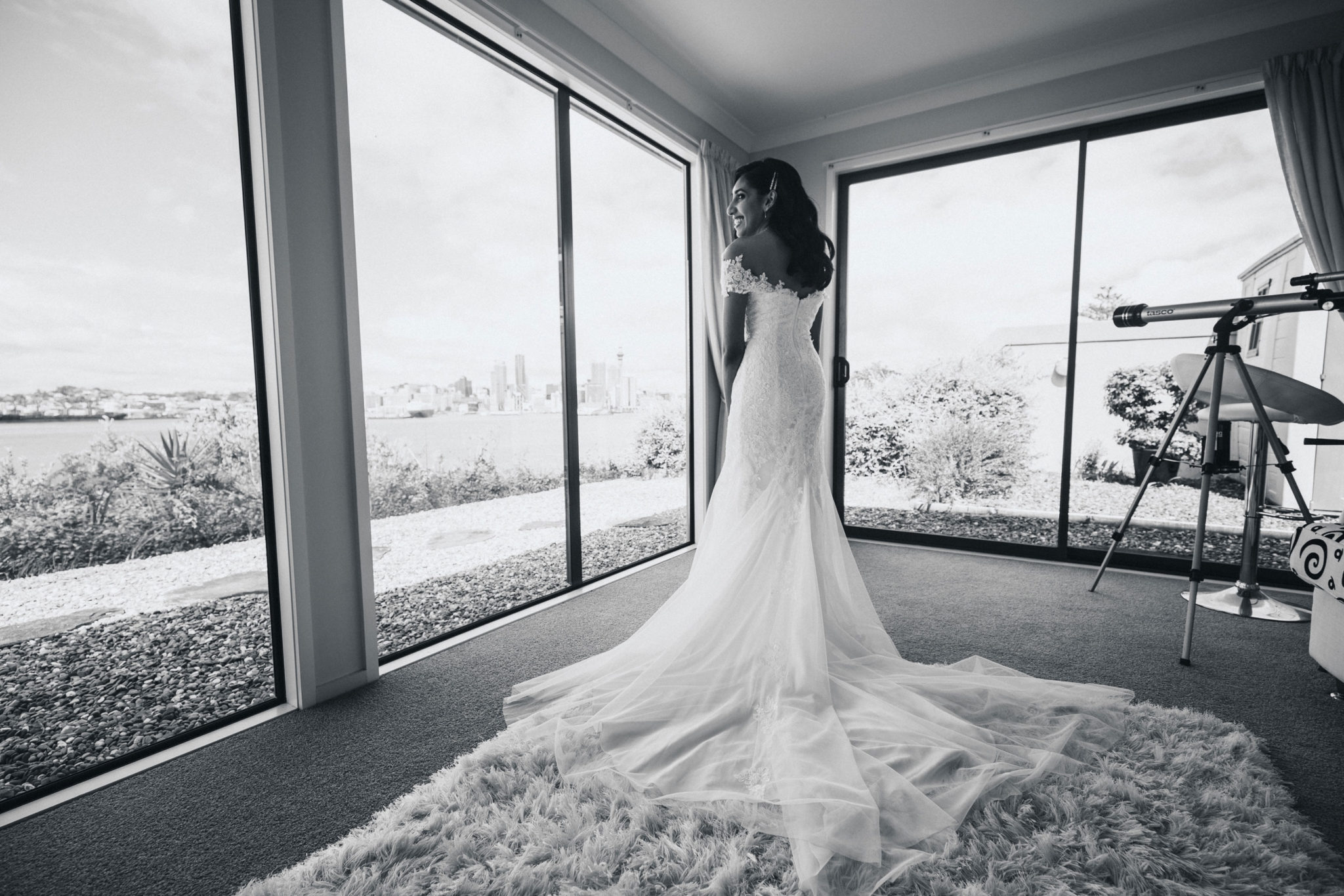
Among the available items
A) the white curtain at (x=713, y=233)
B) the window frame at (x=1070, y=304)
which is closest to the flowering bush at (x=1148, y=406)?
the window frame at (x=1070, y=304)

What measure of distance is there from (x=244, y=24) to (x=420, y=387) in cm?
128

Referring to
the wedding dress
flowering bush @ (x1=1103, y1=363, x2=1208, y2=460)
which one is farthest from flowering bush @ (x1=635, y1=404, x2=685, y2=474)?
flowering bush @ (x1=1103, y1=363, x2=1208, y2=460)

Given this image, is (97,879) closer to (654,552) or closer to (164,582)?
(164,582)

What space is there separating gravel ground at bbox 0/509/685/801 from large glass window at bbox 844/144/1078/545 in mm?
3522

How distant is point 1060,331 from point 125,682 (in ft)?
15.8

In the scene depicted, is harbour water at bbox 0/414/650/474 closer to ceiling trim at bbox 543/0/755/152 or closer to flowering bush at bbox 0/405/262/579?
flowering bush at bbox 0/405/262/579

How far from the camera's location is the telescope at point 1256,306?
216 cm

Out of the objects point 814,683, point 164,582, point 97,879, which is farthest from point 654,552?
point 97,879

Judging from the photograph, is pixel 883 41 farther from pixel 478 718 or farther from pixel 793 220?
pixel 478 718

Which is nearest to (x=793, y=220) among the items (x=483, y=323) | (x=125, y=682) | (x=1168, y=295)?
(x=483, y=323)

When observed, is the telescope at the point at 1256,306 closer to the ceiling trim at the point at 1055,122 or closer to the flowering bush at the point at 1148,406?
the flowering bush at the point at 1148,406

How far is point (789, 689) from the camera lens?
171cm

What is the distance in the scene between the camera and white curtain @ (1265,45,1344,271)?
288cm

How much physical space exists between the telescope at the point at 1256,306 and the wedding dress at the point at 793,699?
1.50m
